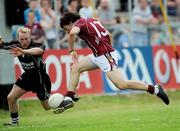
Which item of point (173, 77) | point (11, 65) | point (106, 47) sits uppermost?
point (106, 47)

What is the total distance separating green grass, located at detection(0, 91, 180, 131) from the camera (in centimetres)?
1520

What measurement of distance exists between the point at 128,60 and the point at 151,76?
1092mm

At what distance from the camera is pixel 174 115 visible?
57.8 feet

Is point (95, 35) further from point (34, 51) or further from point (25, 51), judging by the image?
point (25, 51)

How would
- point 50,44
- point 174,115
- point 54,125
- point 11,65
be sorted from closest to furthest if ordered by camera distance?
point 54,125 → point 174,115 → point 11,65 → point 50,44

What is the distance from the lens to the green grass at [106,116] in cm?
1520

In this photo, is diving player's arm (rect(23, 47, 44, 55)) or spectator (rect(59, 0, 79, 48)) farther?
spectator (rect(59, 0, 79, 48))

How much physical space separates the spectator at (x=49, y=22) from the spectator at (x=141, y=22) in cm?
324

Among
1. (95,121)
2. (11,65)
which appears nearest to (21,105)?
(11,65)

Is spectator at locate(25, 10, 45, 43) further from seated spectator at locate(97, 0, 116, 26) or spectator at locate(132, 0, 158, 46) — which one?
spectator at locate(132, 0, 158, 46)

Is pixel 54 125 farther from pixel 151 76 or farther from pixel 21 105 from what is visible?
pixel 151 76

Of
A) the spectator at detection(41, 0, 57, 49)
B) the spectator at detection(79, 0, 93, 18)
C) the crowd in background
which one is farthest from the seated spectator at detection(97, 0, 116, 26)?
the spectator at detection(41, 0, 57, 49)

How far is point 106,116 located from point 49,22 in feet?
21.2

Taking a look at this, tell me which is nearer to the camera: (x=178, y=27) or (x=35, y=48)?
(x=35, y=48)
